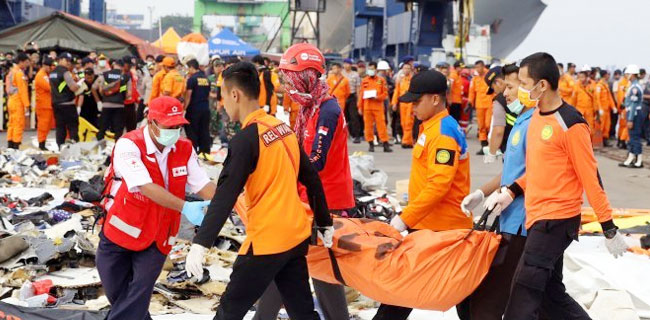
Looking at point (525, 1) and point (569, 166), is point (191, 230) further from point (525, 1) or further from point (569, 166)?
point (525, 1)

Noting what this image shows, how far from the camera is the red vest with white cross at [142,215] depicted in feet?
14.4

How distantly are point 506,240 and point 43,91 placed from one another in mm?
12731

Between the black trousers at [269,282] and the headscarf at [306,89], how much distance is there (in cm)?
112

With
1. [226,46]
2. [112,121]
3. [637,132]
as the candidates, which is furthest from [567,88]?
[226,46]

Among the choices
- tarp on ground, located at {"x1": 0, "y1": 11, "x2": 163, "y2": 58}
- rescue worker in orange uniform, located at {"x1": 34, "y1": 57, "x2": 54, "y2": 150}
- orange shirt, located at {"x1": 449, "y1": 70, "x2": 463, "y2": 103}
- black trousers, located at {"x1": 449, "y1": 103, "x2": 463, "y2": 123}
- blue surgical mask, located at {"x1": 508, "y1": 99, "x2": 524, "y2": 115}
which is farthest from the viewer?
tarp on ground, located at {"x1": 0, "y1": 11, "x2": 163, "y2": 58}

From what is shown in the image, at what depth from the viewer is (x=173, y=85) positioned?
14320 mm

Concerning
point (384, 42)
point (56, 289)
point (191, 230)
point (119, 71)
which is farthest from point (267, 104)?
point (384, 42)

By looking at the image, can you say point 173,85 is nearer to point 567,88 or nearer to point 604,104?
point 567,88

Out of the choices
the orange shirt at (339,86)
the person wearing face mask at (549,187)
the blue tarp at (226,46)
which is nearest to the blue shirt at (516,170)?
the person wearing face mask at (549,187)

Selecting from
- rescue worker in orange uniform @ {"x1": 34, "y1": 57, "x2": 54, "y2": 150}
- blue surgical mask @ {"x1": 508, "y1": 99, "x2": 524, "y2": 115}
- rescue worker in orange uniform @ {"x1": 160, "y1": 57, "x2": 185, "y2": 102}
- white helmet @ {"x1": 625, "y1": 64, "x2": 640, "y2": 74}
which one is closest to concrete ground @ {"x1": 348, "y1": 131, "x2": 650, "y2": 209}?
white helmet @ {"x1": 625, "y1": 64, "x2": 640, "y2": 74}

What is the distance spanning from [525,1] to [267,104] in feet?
56.6

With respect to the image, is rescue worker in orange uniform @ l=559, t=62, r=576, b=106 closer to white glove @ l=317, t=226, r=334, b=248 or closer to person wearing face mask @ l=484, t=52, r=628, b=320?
person wearing face mask @ l=484, t=52, r=628, b=320

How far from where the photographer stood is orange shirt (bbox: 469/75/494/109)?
640 inches

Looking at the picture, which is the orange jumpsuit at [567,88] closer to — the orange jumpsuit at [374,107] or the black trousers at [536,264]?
the orange jumpsuit at [374,107]
